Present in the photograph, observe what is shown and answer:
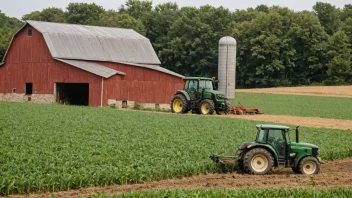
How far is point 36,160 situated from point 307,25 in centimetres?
7943

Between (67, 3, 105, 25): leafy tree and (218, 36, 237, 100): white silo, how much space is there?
74.3m

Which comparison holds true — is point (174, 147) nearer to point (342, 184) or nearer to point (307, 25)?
point (342, 184)

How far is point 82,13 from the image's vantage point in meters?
121

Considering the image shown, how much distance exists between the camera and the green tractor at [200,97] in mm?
37781

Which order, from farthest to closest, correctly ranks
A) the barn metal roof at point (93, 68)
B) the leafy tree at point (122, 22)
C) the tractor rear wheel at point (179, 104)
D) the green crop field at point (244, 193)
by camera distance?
the leafy tree at point (122, 22)
the barn metal roof at point (93, 68)
the tractor rear wheel at point (179, 104)
the green crop field at point (244, 193)

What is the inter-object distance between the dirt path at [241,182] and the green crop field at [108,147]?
42cm

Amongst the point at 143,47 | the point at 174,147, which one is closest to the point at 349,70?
the point at 143,47

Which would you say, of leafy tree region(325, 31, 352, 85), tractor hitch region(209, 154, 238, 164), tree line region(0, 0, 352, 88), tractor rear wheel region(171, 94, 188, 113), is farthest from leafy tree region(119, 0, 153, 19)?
tractor hitch region(209, 154, 238, 164)

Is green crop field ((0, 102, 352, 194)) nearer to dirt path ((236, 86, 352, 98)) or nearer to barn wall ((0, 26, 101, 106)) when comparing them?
barn wall ((0, 26, 101, 106))

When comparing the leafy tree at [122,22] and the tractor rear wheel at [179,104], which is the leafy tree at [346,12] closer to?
the leafy tree at [122,22]

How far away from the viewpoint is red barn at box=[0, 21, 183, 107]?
4703 centimetres

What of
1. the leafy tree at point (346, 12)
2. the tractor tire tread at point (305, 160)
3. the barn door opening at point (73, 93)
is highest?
the leafy tree at point (346, 12)

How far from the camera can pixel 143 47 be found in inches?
2217

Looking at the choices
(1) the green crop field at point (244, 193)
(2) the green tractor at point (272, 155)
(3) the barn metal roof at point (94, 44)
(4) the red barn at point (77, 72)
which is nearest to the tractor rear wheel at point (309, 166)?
(2) the green tractor at point (272, 155)
